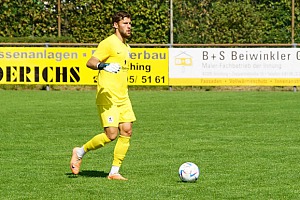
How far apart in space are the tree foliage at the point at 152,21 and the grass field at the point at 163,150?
1100 centimetres

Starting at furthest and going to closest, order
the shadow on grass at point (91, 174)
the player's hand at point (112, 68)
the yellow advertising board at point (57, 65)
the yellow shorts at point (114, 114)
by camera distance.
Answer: the yellow advertising board at point (57, 65) < the shadow on grass at point (91, 174) < the yellow shorts at point (114, 114) < the player's hand at point (112, 68)

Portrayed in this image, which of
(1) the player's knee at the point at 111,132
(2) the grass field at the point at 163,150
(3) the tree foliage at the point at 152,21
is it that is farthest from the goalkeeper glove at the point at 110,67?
(3) the tree foliage at the point at 152,21

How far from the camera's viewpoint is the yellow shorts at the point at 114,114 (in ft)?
36.3

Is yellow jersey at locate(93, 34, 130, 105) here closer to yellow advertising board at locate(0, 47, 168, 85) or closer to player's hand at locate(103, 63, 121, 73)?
player's hand at locate(103, 63, 121, 73)

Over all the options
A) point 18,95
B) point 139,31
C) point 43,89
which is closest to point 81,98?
point 18,95

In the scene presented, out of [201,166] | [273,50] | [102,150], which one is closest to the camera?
[201,166]

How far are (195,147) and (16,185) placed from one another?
4.78m

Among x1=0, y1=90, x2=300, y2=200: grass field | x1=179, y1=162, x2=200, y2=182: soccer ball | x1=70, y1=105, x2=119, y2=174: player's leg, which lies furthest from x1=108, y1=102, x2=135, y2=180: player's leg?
x1=179, y1=162, x2=200, y2=182: soccer ball

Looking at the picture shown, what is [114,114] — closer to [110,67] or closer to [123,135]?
[123,135]

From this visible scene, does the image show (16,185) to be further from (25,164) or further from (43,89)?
(43,89)

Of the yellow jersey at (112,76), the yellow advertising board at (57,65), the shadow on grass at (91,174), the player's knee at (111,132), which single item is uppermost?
the yellow advertising board at (57,65)

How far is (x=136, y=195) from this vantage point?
9.85 meters

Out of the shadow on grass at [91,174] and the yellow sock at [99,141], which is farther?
the shadow on grass at [91,174]

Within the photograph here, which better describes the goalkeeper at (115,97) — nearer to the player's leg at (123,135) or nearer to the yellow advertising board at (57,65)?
the player's leg at (123,135)
